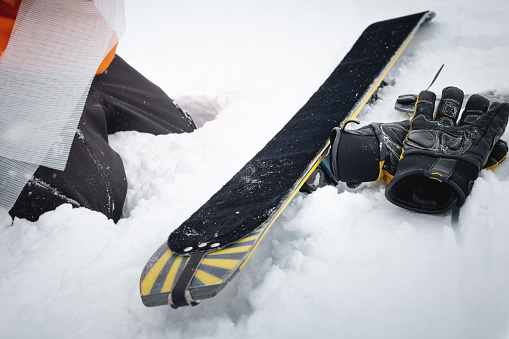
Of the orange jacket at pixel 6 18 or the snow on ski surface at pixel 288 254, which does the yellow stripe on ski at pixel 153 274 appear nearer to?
the snow on ski surface at pixel 288 254

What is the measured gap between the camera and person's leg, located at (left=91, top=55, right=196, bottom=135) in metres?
2.22

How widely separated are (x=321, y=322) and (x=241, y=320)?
238mm

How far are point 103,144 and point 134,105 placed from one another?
1.90 ft

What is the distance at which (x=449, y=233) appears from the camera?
1.13 metres

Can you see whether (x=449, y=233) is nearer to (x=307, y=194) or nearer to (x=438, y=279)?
(x=438, y=279)

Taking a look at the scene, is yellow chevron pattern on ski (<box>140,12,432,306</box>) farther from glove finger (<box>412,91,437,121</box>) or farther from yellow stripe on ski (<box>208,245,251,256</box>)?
glove finger (<box>412,91,437,121</box>)

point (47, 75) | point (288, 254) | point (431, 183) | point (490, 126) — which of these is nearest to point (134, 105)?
point (47, 75)

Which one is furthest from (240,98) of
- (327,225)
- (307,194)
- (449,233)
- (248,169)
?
(449,233)

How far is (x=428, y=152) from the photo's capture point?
52.1 inches

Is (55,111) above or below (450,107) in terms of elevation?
below

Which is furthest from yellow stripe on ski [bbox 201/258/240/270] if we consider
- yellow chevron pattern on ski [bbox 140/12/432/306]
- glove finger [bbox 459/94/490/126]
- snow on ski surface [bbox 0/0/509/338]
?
glove finger [bbox 459/94/490/126]

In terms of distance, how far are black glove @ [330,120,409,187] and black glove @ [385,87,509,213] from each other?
7cm

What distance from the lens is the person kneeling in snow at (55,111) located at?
154 cm

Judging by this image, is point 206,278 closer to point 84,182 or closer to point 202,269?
point 202,269
